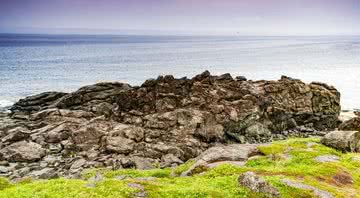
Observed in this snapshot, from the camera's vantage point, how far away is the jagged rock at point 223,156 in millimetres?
32787

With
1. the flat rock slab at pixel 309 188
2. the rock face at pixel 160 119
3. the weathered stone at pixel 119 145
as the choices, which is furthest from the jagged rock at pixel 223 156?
the weathered stone at pixel 119 145

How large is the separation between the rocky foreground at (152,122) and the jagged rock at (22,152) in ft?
0.41

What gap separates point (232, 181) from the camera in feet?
86.0

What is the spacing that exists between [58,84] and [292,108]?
8054 cm

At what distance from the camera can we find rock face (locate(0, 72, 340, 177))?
54.2m

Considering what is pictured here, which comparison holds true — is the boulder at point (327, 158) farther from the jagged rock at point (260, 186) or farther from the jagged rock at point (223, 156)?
the jagged rock at point (260, 186)

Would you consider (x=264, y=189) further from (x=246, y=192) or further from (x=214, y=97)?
(x=214, y=97)

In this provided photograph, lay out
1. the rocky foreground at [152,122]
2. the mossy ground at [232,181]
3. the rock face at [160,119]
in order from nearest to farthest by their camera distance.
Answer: the mossy ground at [232,181] < the rocky foreground at [152,122] < the rock face at [160,119]

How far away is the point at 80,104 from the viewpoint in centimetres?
7381

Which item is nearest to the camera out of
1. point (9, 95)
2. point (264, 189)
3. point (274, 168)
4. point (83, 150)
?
point (264, 189)

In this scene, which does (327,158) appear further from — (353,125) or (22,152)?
(22,152)

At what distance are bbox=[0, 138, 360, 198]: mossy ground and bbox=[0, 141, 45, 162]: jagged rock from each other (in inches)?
845

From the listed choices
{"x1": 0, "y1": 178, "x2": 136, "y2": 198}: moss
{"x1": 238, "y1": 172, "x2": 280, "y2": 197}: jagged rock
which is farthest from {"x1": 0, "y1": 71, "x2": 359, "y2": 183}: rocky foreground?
{"x1": 238, "y1": 172, "x2": 280, "y2": 197}: jagged rock

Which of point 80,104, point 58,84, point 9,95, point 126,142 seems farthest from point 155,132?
point 58,84
